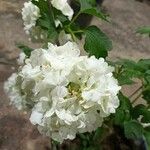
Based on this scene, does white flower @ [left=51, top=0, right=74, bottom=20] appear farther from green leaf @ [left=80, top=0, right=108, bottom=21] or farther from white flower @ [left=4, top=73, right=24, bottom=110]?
white flower @ [left=4, top=73, right=24, bottom=110]

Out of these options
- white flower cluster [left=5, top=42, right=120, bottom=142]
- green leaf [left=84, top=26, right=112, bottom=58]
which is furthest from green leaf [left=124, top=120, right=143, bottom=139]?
white flower cluster [left=5, top=42, right=120, bottom=142]

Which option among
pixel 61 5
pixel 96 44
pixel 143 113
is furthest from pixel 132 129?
pixel 61 5

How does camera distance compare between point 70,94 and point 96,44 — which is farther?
point 96,44

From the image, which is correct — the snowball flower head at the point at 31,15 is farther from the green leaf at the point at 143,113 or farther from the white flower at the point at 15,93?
the green leaf at the point at 143,113

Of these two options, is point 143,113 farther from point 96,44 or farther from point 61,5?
point 61,5

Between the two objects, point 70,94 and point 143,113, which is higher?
point 70,94

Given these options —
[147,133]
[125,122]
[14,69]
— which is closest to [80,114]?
[125,122]

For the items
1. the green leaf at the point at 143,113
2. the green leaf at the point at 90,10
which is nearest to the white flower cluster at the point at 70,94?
the green leaf at the point at 90,10

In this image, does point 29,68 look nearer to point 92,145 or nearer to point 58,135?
point 58,135
